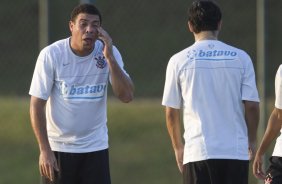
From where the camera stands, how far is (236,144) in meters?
6.23

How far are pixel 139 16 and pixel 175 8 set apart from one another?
399mm

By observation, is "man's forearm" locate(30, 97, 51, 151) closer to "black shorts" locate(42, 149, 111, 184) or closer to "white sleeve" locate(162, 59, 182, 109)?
"black shorts" locate(42, 149, 111, 184)

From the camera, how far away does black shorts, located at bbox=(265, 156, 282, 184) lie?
6.87m

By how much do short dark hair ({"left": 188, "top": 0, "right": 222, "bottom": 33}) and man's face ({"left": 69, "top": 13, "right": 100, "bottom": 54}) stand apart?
0.86 m

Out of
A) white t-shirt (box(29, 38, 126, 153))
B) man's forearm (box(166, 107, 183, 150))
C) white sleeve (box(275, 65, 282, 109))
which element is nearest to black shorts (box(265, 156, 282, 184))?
white sleeve (box(275, 65, 282, 109))

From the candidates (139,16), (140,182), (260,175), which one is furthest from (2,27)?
(260,175)

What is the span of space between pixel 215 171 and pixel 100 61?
4.37 feet

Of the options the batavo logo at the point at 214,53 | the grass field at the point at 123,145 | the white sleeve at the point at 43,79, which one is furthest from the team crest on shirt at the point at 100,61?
the grass field at the point at 123,145

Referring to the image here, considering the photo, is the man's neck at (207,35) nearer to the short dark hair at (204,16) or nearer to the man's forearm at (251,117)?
the short dark hair at (204,16)

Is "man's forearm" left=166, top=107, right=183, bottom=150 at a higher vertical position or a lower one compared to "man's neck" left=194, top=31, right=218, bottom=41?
lower

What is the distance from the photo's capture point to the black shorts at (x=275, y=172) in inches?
270

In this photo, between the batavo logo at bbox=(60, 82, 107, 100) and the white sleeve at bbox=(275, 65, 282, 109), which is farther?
the batavo logo at bbox=(60, 82, 107, 100)

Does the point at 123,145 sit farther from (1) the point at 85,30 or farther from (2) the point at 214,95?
(2) the point at 214,95

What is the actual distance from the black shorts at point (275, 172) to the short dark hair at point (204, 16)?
46.9 inches
